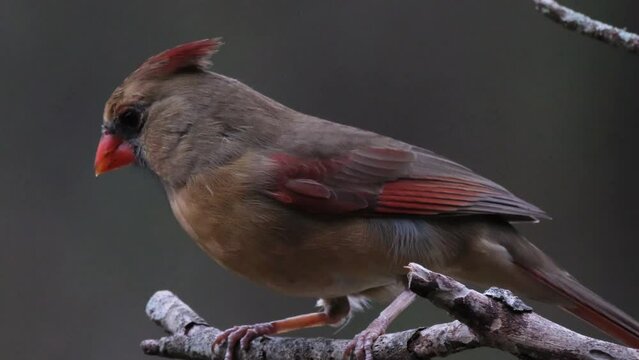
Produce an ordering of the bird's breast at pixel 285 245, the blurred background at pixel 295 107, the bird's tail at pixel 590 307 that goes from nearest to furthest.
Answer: the bird's breast at pixel 285 245, the bird's tail at pixel 590 307, the blurred background at pixel 295 107

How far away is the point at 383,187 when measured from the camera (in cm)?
386

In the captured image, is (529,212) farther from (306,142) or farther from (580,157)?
(580,157)

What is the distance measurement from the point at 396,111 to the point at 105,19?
5.50ft

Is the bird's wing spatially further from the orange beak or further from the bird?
the orange beak

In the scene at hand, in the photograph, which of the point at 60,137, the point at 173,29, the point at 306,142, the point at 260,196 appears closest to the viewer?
the point at 260,196

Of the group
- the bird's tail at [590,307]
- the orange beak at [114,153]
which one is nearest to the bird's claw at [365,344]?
the bird's tail at [590,307]

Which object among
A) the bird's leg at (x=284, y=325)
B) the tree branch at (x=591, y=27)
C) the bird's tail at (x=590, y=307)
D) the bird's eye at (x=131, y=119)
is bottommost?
the bird's leg at (x=284, y=325)

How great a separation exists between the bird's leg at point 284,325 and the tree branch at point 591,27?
1324 mm

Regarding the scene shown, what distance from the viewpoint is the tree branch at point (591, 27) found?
10.2 feet

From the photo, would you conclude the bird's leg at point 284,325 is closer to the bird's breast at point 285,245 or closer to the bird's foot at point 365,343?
the bird's breast at point 285,245

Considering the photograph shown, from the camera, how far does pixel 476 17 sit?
6.46 meters

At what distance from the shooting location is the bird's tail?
3.68m

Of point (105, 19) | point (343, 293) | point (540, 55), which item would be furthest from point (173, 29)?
point (343, 293)

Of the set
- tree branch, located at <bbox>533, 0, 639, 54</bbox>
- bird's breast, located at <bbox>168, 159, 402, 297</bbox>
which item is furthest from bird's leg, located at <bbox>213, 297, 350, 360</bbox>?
tree branch, located at <bbox>533, 0, 639, 54</bbox>
